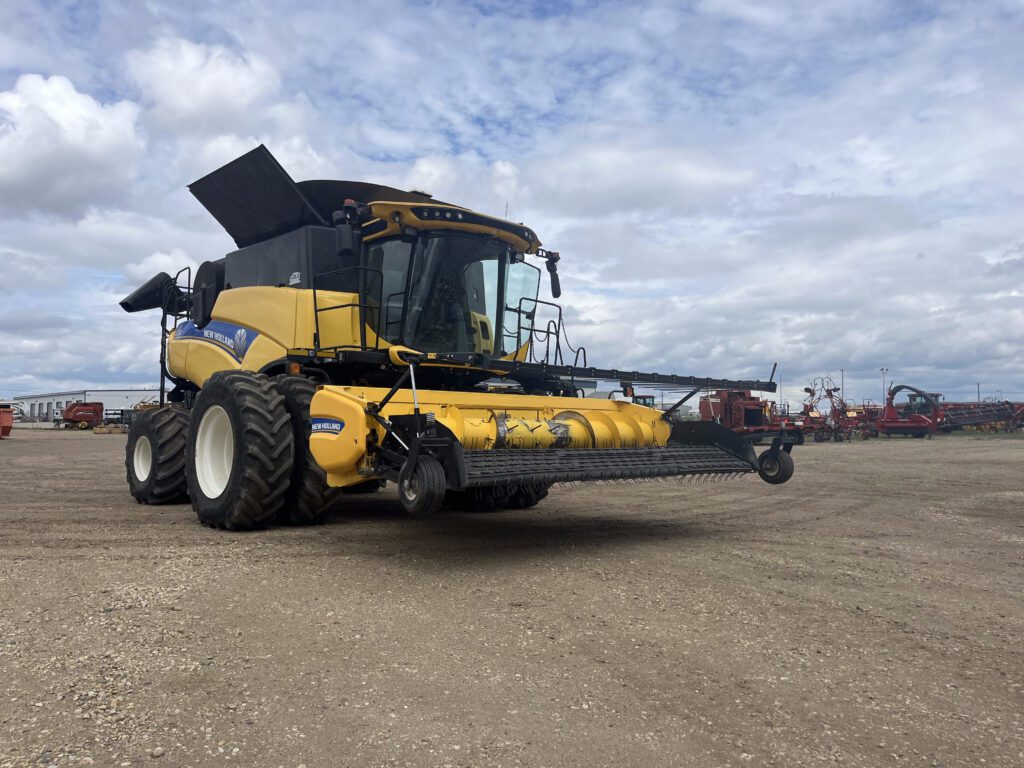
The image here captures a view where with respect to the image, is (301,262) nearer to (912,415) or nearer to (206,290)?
(206,290)

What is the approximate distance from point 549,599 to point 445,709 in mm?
1672

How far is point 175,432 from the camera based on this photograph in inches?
357

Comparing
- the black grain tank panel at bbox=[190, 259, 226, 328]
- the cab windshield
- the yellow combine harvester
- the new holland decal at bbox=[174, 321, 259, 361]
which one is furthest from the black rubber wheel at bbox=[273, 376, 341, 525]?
the black grain tank panel at bbox=[190, 259, 226, 328]

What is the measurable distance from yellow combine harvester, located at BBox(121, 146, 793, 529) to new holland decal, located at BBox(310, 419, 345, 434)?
0.01 m

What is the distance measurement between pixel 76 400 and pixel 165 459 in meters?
98.8

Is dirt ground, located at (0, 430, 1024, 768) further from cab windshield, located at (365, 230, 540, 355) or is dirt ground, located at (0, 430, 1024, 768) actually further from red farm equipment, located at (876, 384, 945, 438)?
red farm equipment, located at (876, 384, 945, 438)

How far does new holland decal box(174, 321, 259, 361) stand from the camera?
27.1ft

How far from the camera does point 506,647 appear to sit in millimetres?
3783

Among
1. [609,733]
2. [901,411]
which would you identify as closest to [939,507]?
[609,733]

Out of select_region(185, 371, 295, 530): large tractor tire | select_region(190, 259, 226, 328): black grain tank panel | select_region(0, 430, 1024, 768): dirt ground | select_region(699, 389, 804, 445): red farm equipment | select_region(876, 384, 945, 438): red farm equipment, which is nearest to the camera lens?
select_region(0, 430, 1024, 768): dirt ground

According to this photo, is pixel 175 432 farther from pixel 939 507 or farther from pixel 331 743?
pixel 939 507

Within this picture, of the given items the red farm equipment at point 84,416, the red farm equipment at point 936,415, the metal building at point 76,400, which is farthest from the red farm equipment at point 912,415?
the metal building at point 76,400

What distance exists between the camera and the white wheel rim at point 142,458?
9.62 m

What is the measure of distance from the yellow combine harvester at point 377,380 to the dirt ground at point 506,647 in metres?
0.67
